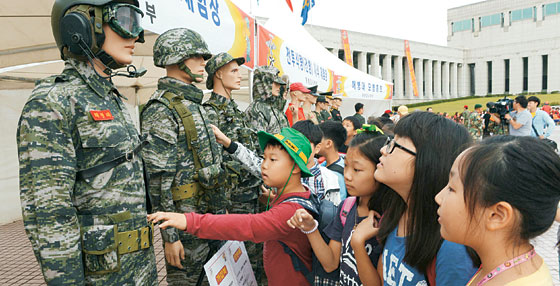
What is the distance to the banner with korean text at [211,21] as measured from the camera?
354cm

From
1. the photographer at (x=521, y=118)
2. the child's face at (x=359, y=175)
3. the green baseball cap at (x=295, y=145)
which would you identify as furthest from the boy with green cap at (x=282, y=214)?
the photographer at (x=521, y=118)

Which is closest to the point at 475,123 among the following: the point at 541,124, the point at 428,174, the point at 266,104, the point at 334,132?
the point at 541,124

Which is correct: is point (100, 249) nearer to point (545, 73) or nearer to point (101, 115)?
point (101, 115)

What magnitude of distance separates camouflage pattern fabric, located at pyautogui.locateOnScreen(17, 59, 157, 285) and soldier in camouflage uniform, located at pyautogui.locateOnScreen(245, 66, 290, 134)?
269cm

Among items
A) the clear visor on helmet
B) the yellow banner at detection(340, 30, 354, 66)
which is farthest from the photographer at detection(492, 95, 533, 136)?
the yellow banner at detection(340, 30, 354, 66)

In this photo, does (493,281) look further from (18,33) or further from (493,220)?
(18,33)

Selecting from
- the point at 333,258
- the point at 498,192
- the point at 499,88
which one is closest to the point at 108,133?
the point at 333,258

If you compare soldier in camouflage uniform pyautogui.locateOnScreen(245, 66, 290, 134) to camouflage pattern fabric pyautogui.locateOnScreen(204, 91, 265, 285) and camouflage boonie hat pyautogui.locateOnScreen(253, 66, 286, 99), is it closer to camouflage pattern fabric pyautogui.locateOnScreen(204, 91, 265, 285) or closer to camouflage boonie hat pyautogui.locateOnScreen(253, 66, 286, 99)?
camouflage boonie hat pyautogui.locateOnScreen(253, 66, 286, 99)

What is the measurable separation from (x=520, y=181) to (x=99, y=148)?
64.3 inches

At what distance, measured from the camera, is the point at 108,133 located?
176cm

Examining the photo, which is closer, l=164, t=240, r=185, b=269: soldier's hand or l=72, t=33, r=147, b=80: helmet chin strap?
l=72, t=33, r=147, b=80: helmet chin strap

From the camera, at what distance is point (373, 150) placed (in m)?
2.14

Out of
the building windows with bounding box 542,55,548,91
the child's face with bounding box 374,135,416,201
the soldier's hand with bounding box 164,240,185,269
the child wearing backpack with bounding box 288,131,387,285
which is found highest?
the building windows with bounding box 542,55,548,91

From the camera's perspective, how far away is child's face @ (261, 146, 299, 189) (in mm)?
2312
